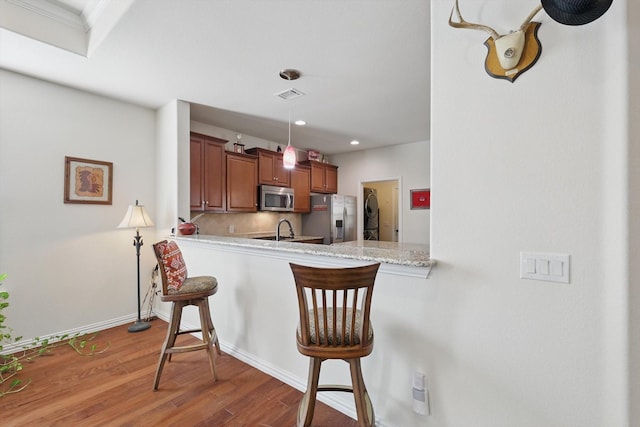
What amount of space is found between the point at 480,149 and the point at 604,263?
0.61 m

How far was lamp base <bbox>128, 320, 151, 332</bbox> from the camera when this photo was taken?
3.00 m

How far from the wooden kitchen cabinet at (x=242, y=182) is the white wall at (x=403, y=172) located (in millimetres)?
2177

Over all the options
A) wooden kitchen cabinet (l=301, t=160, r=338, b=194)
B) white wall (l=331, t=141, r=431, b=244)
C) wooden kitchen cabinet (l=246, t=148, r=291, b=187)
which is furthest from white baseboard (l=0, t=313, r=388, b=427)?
white wall (l=331, t=141, r=431, b=244)

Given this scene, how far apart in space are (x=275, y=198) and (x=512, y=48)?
3844 millimetres

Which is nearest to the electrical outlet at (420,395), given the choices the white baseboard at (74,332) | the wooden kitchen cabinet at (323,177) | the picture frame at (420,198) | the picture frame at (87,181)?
the white baseboard at (74,332)

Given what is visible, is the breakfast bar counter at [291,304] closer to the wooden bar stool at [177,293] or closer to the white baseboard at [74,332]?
the wooden bar stool at [177,293]

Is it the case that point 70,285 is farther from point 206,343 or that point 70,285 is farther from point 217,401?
point 217,401

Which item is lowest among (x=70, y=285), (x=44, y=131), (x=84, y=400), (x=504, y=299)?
(x=84, y=400)

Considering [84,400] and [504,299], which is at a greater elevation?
[504,299]

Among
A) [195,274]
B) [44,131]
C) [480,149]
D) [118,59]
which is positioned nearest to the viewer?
[480,149]

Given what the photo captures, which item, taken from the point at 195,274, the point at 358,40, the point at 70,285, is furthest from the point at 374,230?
the point at 70,285

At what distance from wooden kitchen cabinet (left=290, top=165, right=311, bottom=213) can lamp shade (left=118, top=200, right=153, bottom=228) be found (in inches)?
96.4

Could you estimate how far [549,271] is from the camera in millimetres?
1131

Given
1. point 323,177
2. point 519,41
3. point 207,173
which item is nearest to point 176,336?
point 207,173
